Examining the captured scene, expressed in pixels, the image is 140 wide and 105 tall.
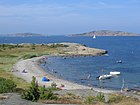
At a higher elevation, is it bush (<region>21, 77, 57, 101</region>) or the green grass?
bush (<region>21, 77, 57, 101</region>)

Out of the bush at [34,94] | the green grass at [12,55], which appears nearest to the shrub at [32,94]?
the bush at [34,94]

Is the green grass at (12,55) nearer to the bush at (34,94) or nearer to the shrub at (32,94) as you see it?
the bush at (34,94)

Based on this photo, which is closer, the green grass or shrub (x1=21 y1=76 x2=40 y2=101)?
shrub (x1=21 y1=76 x2=40 y2=101)

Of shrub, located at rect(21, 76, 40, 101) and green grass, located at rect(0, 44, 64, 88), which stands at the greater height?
shrub, located at rect(21, 76, 40, 101)

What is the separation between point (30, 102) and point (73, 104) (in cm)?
284

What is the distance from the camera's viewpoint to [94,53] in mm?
136125

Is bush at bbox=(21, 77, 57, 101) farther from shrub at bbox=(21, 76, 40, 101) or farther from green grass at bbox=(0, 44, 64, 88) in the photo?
green grass at bbox=(0, 44, 64, 88)

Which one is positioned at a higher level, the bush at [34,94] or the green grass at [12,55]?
the bush at [34,94]

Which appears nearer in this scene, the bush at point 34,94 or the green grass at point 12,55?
the bush at point 34,94

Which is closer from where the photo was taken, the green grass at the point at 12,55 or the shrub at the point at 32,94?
the shrub at the point at 32,94

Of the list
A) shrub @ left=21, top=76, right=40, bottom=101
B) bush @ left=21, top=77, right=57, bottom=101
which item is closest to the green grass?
bush @ left=21, top=77, right=57, bottom=101

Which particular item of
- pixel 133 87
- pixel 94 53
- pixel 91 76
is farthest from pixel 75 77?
pixel 94 53

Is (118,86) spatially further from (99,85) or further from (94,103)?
(94,103)

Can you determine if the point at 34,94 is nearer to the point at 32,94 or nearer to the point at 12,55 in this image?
the point at 32,94
